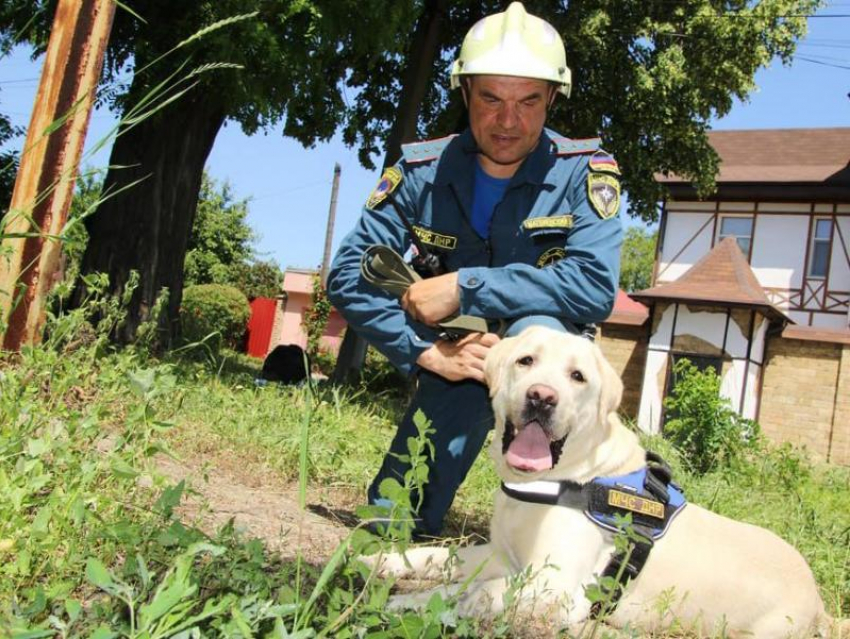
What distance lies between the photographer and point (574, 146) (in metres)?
3.30

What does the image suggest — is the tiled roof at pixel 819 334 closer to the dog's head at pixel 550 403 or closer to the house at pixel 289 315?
the dog's head at pixel 550 403

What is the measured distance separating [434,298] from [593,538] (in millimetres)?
1094

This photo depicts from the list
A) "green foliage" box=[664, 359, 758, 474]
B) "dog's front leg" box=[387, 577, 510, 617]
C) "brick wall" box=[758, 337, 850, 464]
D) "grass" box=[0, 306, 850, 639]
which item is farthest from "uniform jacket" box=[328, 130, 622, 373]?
"brick wall" box=[758, 337, 850, 464]

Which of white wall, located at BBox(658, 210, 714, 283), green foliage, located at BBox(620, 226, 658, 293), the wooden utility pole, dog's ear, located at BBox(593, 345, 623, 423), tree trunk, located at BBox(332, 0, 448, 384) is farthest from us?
green foliage, located at BBox(620, 226, 658, 293)

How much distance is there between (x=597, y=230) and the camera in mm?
3066

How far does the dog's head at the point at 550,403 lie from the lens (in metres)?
2.54

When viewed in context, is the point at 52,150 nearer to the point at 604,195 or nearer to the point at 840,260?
the point at 604,195

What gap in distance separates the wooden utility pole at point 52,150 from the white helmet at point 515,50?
2.03 m

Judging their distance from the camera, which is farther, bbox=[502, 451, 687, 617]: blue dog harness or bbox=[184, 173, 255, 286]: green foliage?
bbox=[184, 173, 255, 286]: green foliage

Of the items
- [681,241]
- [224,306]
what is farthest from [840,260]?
[224,306]

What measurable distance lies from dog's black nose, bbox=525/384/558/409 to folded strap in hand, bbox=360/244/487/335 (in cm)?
57

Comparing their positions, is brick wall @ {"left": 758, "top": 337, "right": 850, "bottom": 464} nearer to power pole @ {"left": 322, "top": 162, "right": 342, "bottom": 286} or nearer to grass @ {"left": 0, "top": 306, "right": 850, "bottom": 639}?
grass @ {"left": 0, "top": 306, "right": 850, "bottom": 639}

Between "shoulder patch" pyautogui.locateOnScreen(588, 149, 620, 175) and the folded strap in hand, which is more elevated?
"shoulder patch" pyautogui.locateOnScreen(588, 149, 620, 175)

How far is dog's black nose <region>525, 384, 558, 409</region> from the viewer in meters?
2.52
